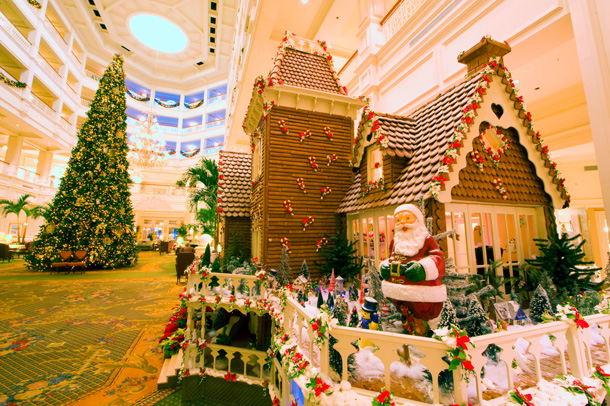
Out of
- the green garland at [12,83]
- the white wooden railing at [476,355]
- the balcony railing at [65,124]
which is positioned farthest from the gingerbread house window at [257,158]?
the balcony railing at [65,124]

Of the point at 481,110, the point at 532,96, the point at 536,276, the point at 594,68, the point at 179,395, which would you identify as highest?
the point at 532,96

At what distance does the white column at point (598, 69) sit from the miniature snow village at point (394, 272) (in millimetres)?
895

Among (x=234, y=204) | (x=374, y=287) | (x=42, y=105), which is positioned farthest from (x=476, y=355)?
(x=42, y=105)

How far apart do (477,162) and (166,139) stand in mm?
37214

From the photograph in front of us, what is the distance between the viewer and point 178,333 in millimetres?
5348

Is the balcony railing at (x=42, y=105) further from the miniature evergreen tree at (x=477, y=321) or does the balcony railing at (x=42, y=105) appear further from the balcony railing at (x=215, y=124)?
the miniature evergreen tree at (x=477, y=321)

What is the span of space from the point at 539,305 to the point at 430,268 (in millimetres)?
2367

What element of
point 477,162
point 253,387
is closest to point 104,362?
point 253,387

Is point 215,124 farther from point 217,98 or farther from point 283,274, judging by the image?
point 283,274

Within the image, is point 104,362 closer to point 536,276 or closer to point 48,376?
point 48,376

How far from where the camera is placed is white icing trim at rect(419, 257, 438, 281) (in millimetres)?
2650

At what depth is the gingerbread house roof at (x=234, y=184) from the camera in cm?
900

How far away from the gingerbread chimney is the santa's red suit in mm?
4405

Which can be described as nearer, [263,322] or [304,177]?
[263,322]
